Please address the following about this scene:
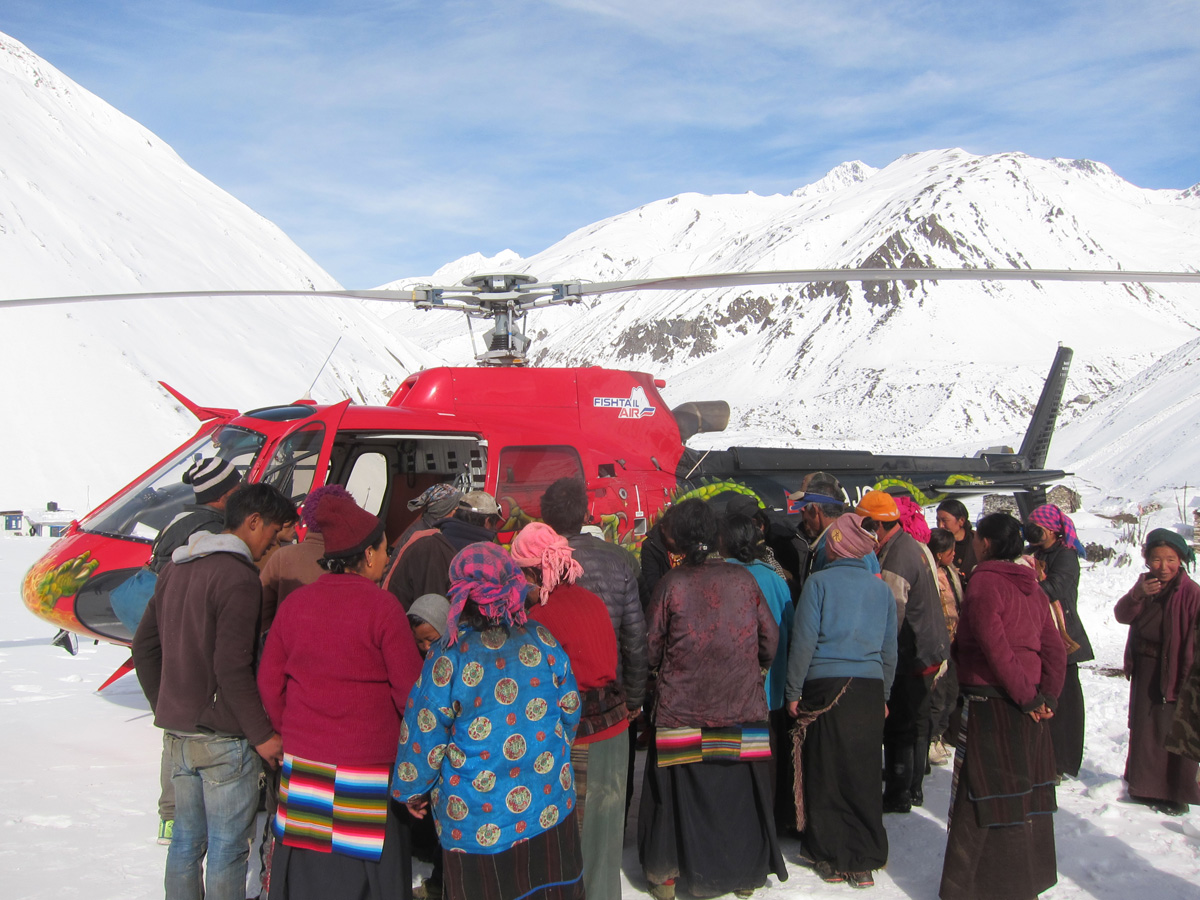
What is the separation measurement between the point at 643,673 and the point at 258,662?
1.46m

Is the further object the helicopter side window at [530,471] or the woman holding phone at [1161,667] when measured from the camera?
the helicopter side window at [530,471]

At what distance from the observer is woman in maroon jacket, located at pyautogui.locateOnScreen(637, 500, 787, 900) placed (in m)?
3.46

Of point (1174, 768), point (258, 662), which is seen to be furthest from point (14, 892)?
point (1174, 768)

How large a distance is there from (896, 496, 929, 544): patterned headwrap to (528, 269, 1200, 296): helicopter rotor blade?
1388 mm

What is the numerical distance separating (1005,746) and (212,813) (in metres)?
3.03

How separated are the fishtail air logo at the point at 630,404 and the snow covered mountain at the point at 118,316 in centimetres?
1727

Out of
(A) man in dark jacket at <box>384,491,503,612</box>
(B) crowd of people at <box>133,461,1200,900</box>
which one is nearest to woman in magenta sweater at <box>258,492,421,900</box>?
(B) crowd of people at <box>133,461,1200,900</box>

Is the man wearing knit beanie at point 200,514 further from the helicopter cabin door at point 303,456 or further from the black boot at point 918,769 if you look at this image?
the black boot at point 918,769

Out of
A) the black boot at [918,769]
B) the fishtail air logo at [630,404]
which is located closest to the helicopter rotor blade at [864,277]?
the fishtail air logo at [630,404]

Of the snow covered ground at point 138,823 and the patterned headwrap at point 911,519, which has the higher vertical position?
the patterned headwrap at point 911,519

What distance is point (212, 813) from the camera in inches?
114

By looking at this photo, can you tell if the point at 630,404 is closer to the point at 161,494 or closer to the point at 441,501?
the point at 441,501

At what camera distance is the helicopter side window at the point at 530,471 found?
5934mm

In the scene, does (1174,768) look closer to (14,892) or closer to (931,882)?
(931,882)
